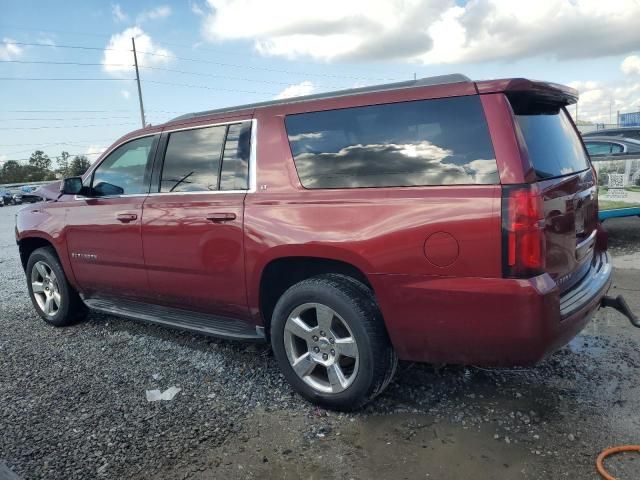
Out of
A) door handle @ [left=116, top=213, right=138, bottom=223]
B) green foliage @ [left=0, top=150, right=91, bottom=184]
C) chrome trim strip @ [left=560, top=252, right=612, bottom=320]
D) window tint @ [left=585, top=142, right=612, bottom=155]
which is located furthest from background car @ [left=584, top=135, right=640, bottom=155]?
green foliage @ [left=0, top=150, right=91, bottom=184]

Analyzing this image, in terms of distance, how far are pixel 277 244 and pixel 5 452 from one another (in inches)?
74.9

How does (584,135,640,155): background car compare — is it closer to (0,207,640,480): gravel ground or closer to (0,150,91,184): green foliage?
(0,207,640,480): gravel ground

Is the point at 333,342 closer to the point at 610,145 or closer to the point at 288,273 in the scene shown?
the point at 288,273

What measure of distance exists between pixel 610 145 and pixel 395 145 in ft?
24.8

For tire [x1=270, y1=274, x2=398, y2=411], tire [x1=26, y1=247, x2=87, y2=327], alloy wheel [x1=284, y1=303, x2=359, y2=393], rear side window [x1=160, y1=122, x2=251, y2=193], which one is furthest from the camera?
tire [x1=26, y1=247, x2=87, y2=327]

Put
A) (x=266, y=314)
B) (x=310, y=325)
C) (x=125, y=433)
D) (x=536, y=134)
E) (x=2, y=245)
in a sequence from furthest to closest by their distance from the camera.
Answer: (x=2, y=245) < (x=266, y=314) < (x=310, y=325) < (x=125, y=433) < (x=536, y=134)

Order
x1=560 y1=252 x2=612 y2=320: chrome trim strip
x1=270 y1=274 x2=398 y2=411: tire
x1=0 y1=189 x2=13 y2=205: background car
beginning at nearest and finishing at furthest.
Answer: x1=560 y1=252 x2=612 y2=320: chrome trim strip
x1=270 y1=274 x2=398 y2=411: tire
x1=0 y1=189 x2=13 y2=205: background car

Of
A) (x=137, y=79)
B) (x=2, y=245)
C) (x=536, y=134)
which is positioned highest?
(x=137, y=79)

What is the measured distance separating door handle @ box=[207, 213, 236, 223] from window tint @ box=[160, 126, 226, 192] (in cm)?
24

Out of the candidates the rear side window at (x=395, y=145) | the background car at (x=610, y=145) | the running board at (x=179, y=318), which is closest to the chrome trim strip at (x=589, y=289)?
the rear side window at (x=395, y=145)

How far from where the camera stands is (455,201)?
2.69 meters

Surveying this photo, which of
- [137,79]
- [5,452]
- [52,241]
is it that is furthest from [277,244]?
[137,79]

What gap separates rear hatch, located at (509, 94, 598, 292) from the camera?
2699mm

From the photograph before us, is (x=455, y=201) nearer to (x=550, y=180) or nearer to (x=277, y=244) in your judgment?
(x=550, y=180)
